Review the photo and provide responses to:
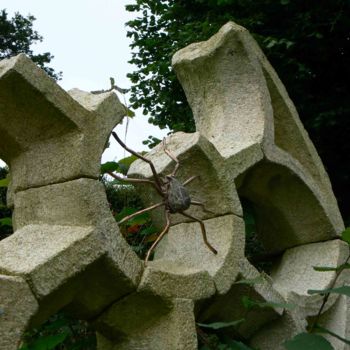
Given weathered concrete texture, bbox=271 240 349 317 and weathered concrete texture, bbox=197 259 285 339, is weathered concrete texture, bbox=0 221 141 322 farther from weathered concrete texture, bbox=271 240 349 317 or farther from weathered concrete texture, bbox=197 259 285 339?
weathered concrete texture, bbox=271 240 349 317

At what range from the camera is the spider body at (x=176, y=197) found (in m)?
2.47

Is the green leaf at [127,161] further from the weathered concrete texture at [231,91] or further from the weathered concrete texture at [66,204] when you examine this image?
the weathered concrete texture at [66,204]

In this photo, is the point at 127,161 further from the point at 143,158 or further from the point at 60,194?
the point at 60,194

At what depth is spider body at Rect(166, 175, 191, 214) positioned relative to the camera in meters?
2.47

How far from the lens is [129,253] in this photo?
219cm

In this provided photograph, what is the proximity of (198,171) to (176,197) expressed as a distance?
26cm

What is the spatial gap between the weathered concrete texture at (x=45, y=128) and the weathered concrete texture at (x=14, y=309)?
40 cm

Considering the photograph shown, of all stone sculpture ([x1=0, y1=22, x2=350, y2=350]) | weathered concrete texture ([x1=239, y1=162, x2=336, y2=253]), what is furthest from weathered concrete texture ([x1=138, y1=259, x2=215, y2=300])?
weathered concrete texture ([x1=239, y1=162, x2=336, y2=253])

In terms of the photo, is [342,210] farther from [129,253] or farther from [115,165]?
[129,253]

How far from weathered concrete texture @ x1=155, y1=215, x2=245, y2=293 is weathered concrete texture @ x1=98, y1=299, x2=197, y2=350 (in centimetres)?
34

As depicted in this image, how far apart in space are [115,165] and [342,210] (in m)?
3.65

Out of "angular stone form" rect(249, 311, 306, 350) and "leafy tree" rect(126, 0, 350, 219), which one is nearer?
"angular stone form" rect(249, 311, 306, 350)

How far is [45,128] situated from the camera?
217cm

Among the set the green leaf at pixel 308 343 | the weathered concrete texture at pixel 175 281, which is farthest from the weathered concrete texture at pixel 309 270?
the green leaf at pixel 308 343
